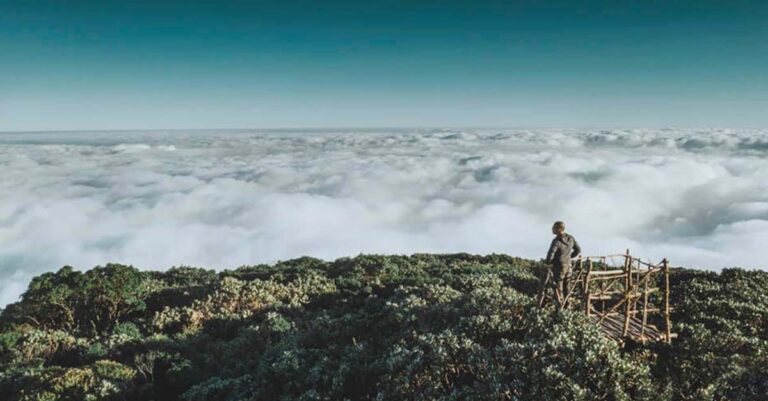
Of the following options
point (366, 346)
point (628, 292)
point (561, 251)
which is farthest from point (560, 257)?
point (366, 346)

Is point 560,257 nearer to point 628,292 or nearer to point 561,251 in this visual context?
point 561,251

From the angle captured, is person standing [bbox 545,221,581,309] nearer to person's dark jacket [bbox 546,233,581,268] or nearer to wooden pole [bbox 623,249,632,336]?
person's dark jacket [bbox 546,233,581,268]

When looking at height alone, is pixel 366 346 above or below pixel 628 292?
below

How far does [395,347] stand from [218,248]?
454 ft

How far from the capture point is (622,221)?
19162 cm

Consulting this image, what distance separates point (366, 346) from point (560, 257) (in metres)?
6.53

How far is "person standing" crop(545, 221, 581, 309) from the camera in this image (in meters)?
13.5

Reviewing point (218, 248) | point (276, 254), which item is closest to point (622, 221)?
point (276, 254)

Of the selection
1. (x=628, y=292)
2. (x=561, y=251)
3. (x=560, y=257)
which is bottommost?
(x=628, y=292)

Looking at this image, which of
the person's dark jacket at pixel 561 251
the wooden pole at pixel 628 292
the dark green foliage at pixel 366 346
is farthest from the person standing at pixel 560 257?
the wooden pole at pixel 628 292

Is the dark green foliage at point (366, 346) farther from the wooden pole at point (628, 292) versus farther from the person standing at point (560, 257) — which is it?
the person standing at point (560, 257)

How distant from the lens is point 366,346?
45.1 ft

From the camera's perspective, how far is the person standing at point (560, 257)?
13516 mm

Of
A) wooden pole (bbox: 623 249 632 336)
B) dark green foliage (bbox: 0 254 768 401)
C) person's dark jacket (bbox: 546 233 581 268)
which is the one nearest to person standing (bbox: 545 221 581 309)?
person's dark jacket (bbox: 546 233 581 268)
